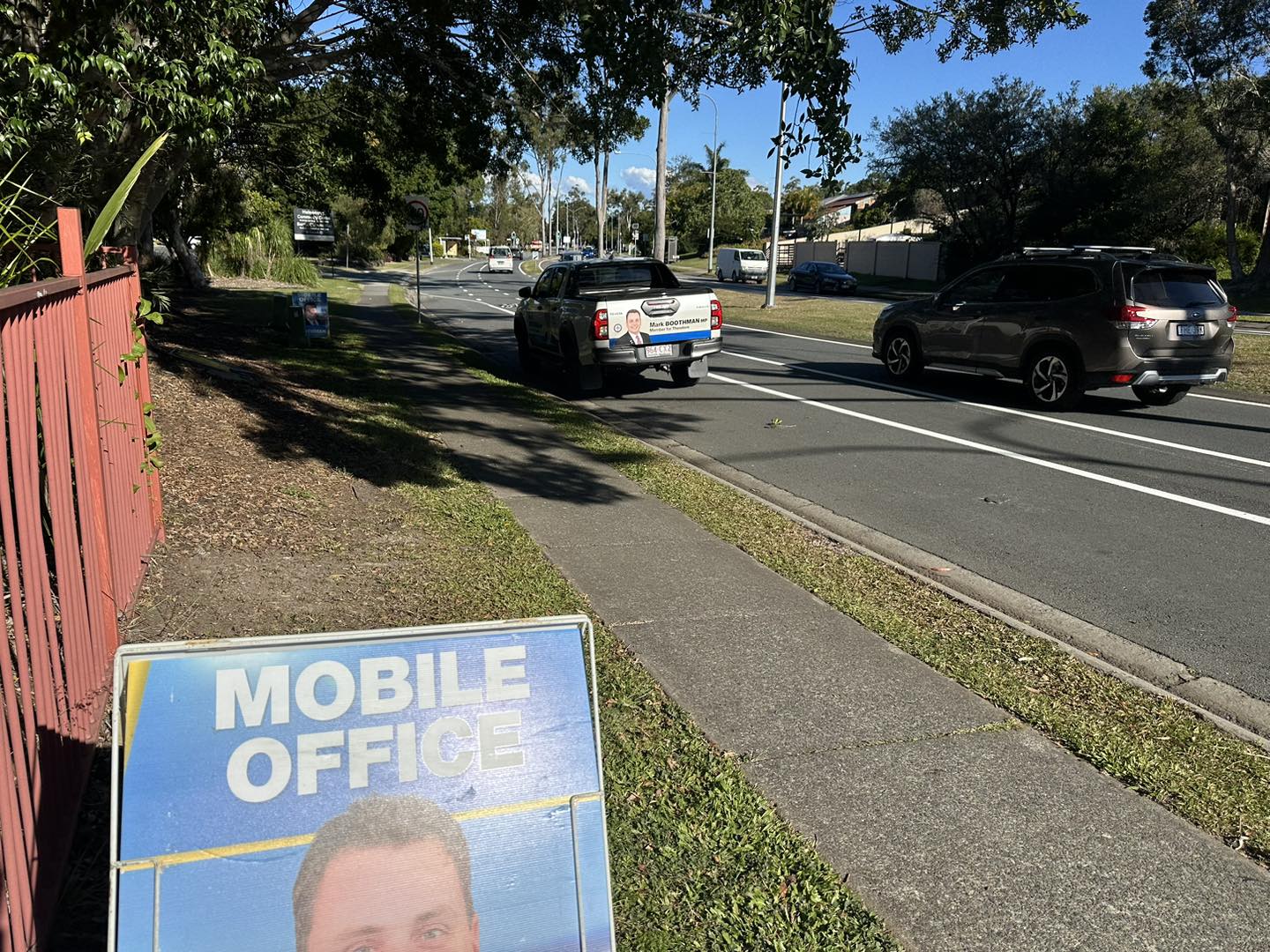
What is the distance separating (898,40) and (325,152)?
1389cm

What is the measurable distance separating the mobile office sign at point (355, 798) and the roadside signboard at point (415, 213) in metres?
22.9

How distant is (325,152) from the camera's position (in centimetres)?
2120

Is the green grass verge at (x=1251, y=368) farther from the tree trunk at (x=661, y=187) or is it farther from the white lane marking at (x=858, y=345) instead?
the tree trunk at (x=661, y=187)

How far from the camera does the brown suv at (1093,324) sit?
425 inches

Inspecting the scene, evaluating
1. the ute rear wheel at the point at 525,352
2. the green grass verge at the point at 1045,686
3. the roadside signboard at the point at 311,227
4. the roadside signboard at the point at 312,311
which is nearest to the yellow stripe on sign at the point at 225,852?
the green grass verge at the point at 1045,686

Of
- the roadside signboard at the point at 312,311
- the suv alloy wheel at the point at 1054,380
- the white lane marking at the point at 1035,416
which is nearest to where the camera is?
the white lane marking at the point at 1035,416

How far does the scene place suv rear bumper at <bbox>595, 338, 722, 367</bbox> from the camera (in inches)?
478

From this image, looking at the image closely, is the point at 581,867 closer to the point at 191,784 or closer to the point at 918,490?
the point at 191,784

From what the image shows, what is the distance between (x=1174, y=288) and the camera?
10938 mm

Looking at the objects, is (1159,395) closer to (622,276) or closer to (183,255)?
(622,276)

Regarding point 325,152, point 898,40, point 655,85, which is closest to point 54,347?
point 655,85

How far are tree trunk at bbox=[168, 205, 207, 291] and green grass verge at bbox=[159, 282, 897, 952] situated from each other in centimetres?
2366

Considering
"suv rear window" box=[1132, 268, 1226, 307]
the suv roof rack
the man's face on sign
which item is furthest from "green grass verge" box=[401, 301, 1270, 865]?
the suv roof rack

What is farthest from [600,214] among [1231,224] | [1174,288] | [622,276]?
[1174,288]
